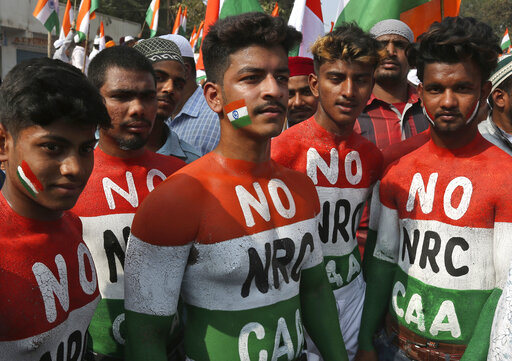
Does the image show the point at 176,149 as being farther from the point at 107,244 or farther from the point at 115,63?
the point at 107,244

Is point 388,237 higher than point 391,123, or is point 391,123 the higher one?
point 391,123

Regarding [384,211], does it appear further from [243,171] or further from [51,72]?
[51,72]

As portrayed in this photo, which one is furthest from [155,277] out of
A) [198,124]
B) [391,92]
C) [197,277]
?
[391,92]

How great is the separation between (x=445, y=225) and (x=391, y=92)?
8.22ft

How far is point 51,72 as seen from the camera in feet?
6.31

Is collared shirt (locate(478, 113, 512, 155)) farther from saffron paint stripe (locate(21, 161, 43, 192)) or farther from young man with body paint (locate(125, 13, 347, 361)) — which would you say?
saffron paint stripe (locate(21, 161, 43, 192))

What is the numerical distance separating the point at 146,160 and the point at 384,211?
146 centimetres

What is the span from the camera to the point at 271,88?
225 cm

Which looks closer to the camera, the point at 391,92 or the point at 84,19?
the point at 391,92

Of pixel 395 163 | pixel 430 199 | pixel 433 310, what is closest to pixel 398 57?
pixel 395 163

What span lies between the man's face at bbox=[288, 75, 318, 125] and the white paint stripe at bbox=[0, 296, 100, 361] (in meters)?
3.13

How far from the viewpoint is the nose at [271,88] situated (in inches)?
88.3

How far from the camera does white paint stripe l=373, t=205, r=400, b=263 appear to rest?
301cm

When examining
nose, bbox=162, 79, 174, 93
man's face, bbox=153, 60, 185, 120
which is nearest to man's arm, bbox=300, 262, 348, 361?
man's face, bbox=153, 60, 185, 120
